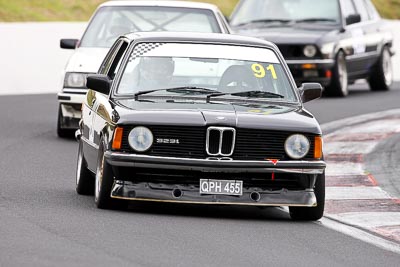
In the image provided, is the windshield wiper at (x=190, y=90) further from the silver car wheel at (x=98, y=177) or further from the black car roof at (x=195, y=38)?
the silver car wheel at (x=98, y=177)

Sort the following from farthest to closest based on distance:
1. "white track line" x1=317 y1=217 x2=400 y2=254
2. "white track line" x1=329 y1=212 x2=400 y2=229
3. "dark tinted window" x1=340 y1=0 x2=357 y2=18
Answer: "dark tinted window" x1=340 y1=0 x2=357 y2=18, "white track line" x1=329 y1=212 x2=400 y2=229, "white track line" x1=317 y1=217 x2=400 y2=254

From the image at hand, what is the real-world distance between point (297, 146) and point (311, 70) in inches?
504

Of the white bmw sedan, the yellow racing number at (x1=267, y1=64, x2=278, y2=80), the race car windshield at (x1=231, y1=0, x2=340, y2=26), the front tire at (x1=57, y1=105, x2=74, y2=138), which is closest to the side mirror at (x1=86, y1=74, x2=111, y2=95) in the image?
the yellow racing number at (x1=267, y1=64, x2=278, y2=80)

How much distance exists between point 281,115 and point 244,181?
0.65 metres

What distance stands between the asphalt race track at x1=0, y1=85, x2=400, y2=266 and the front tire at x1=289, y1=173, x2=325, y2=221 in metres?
0.10

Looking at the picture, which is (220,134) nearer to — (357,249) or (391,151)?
(357,249)

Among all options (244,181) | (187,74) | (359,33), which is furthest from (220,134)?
(359,33)

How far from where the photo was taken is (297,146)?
36.4ft

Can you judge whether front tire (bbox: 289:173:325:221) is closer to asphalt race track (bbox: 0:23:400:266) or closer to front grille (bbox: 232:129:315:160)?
asphalt race track (bbox: 0:23:400:266)

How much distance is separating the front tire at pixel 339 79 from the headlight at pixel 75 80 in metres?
7.64

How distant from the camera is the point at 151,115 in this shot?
11.0 m

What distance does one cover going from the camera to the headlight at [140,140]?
35.9 feet

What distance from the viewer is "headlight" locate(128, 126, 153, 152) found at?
10.9 metres

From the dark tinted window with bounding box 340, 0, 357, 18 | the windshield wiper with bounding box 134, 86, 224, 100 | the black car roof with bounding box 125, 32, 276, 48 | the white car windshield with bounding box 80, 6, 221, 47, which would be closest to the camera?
the windshield wiper with bounding box 134, 86, 224, 100
